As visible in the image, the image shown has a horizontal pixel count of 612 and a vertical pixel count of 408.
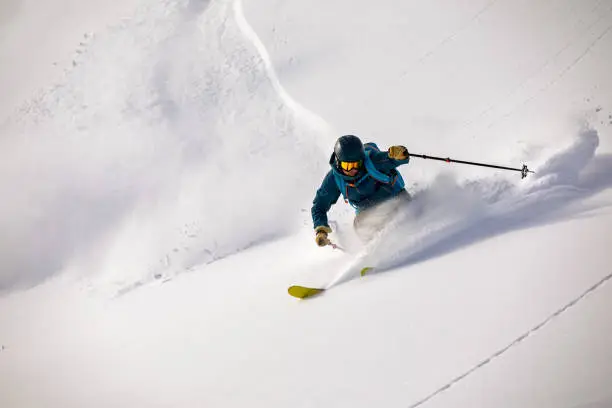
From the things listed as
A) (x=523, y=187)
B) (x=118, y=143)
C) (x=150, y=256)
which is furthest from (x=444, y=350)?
(x=118, y=143)

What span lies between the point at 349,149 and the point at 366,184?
0.63m

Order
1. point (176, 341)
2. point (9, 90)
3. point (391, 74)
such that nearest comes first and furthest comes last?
point (176, 341)
point (391, 74)
point (9, 90)

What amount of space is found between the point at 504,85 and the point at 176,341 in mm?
6728

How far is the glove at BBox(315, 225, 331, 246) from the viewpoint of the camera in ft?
16.6

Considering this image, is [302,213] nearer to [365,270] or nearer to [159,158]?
[365,270]

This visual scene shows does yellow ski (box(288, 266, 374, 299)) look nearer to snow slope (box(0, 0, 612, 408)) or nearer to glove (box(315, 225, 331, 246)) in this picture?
snow slope (box(0, 0, 612, 408))

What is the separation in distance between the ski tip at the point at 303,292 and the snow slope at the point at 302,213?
0.10m

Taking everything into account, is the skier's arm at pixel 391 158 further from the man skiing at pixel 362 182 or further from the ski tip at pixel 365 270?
the ski tip at pixel 365 270

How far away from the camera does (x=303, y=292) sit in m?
4.38

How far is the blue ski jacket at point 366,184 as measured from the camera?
494cm

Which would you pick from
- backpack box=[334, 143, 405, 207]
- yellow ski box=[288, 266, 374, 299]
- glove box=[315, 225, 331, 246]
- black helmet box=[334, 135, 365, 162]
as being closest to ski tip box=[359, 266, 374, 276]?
yellow ski box=[288, 266, 374, 299]

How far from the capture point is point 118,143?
30.4 ft

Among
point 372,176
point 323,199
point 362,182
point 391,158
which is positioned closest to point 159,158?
point 323,199

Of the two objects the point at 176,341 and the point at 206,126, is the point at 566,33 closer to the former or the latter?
the point at 206,126
